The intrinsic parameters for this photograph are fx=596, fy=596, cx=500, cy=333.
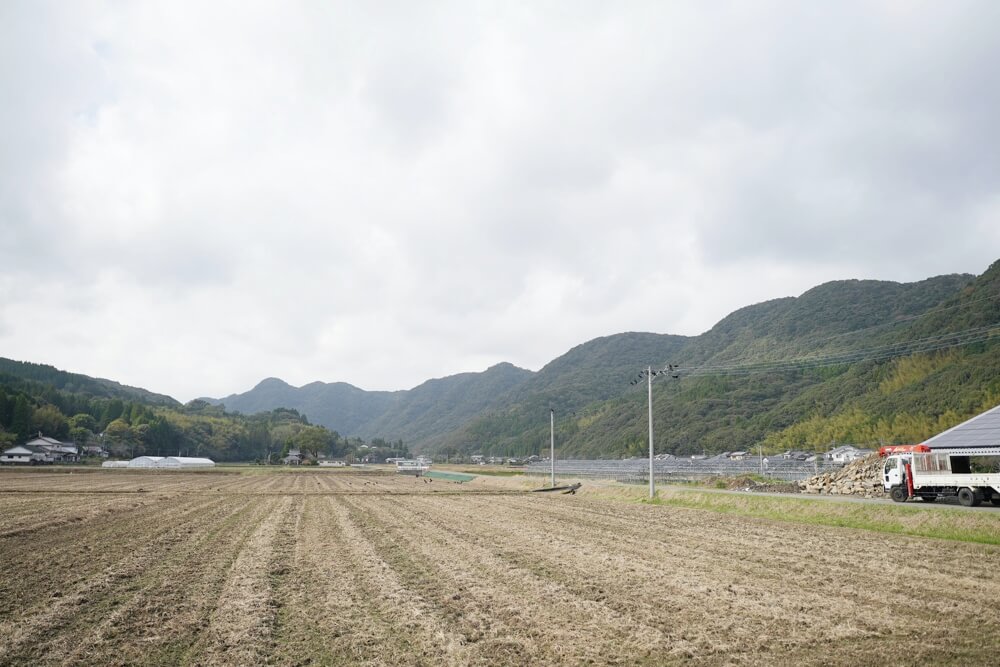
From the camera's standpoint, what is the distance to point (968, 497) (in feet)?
83.8

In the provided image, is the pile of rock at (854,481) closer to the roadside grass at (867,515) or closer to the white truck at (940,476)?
the white truck at (940,476)

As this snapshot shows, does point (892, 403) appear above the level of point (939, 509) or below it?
above

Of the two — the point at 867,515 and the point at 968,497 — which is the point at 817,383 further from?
the point at 867,515

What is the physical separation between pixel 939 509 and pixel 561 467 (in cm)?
5788

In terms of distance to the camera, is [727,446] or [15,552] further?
[727,446]

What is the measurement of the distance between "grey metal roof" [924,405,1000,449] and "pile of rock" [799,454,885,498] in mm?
5126

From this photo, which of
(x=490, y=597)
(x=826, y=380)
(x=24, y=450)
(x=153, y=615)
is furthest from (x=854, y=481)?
(x=24, y=450)

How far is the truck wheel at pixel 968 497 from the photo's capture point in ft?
82.9

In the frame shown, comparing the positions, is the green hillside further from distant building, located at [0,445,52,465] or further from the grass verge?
distant building, located at [0,445,52,465]

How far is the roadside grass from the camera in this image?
65.9ft

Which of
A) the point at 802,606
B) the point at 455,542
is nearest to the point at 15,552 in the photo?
the point at 455,542

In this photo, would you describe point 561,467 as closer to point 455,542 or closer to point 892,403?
point 892,403

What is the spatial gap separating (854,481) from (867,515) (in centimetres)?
1390

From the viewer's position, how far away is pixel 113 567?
46.1 ft
